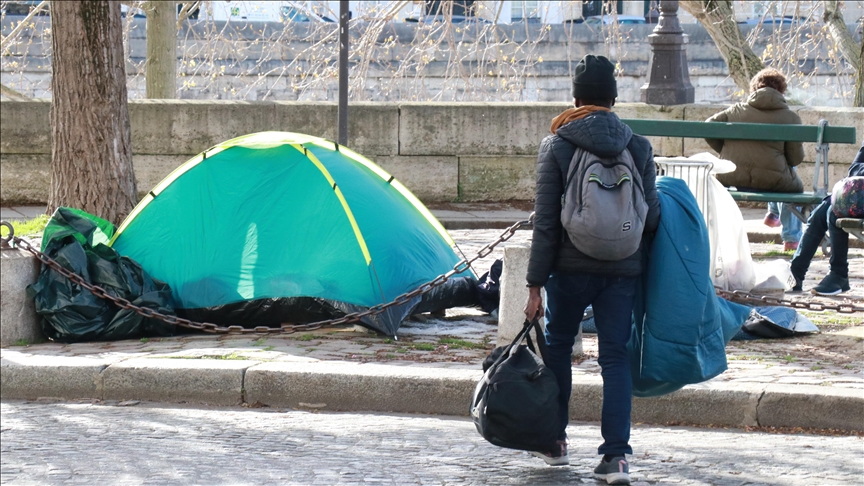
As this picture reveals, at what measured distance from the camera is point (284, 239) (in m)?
6.92

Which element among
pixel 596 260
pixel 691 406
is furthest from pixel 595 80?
pixel 691 406

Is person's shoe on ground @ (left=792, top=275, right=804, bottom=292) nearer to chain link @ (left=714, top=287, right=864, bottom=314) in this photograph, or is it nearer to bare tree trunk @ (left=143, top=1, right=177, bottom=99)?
chain link @ (left=714, top=287, right=864, bottom=314)

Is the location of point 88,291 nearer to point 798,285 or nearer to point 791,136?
point 798,285

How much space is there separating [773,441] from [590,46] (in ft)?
64.0

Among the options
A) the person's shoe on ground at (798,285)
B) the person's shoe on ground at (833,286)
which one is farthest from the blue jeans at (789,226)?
the person's shoe on ground at (833,286)

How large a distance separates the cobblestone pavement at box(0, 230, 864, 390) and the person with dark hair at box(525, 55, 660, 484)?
1.36 metres

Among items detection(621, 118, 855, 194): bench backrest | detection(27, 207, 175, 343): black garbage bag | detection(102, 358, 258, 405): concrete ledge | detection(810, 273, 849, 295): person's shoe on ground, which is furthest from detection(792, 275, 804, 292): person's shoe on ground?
detection(27, 207, 175, 343): black garbage bag

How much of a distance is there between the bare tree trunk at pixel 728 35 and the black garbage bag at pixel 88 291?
8.99 meters

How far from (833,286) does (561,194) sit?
4165mm

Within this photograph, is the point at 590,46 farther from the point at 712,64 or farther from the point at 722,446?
the point at 722,446

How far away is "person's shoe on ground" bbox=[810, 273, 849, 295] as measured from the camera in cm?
770

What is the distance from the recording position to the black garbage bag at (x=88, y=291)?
6.42 m

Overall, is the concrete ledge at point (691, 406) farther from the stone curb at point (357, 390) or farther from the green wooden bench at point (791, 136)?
the green wooden bench at point (791, 136)

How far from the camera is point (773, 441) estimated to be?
4.97 m
